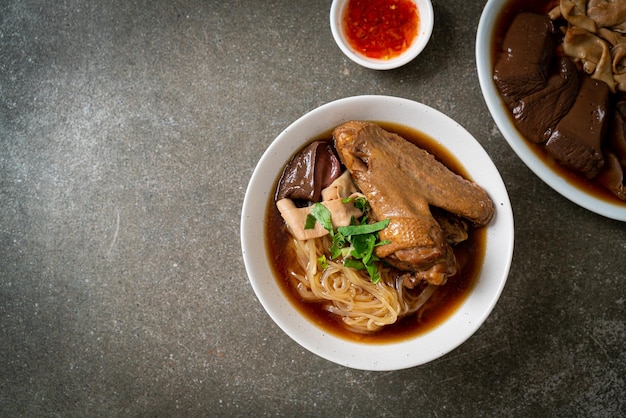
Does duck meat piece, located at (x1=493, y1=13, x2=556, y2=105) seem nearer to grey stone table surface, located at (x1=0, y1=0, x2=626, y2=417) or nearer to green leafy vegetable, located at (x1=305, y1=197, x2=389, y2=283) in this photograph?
grey stone table surface, located at (x1=0, y1=0, x2=626, y2=417)

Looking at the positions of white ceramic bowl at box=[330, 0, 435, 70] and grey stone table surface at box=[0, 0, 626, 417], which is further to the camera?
grey stone table surface at box=[0, 0, 626, 417]

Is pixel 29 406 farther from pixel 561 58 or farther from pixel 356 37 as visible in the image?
pixel 561 58

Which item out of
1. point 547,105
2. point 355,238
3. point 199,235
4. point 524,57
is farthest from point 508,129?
point 199,235

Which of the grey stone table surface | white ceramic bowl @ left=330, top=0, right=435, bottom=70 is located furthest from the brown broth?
white ceramic bowl @ left=330, top=0, right=435, bottom=70

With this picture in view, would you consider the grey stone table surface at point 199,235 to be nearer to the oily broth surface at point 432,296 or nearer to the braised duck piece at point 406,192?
the oily broth surface at point 432,296

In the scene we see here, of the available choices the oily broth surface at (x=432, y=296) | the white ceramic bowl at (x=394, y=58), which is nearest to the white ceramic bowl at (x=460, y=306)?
the oily broth surface at (x=432, y=296)

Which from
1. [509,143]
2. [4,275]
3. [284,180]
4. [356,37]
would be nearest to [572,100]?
[509,143]
